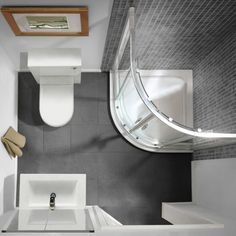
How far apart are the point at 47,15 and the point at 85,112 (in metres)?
1.47

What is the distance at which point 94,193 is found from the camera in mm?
3832

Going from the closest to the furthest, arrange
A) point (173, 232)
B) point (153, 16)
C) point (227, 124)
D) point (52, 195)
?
point (173, 232) < point (153, 16) < point (227, 124) < point (52, 195)

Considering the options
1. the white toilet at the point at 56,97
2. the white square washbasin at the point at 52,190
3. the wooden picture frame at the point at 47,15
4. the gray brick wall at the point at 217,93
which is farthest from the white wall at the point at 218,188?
the wooden picture frame at the point at 47,15

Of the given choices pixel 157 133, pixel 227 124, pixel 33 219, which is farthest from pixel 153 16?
pixel 33 219

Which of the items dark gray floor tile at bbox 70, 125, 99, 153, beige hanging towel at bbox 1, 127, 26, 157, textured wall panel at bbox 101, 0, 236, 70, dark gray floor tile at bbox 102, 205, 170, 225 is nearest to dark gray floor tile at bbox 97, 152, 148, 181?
dark gray floor tile at bbox 70, 125, 99, 153

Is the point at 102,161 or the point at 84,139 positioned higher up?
the point at 84,139

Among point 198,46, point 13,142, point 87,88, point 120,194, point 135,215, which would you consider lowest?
point 135,215

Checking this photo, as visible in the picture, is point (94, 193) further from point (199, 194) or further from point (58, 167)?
point (199, 194)

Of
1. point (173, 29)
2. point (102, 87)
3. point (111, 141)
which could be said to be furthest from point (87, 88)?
point (173, 29)

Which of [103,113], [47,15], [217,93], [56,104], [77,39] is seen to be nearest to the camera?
[47,15]

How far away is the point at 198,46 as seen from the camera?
3195mm

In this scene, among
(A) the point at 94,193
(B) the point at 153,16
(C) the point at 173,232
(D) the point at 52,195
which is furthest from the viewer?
(A) the point at 94,193

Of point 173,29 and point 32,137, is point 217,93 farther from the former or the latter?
point 32,137

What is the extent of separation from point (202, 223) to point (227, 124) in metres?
0.72
